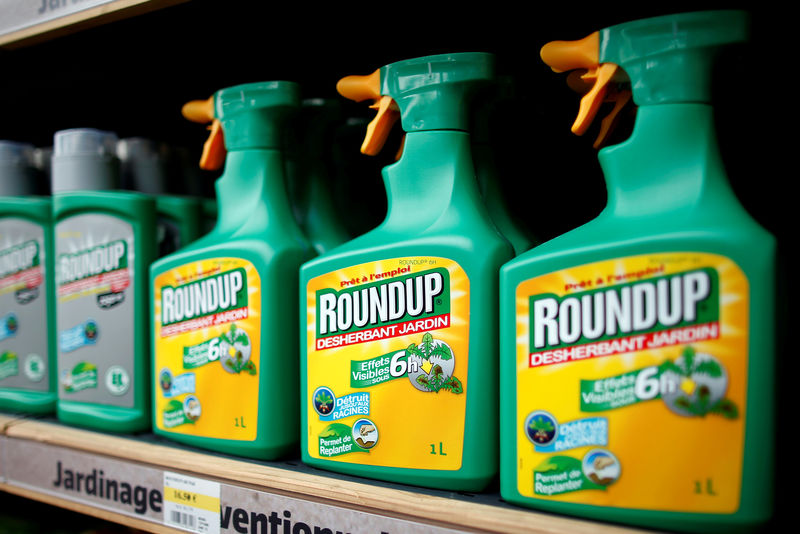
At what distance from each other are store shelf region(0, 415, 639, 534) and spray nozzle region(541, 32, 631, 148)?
35cm

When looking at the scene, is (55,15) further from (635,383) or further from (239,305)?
(635,383)

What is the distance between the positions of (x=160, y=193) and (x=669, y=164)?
709mm

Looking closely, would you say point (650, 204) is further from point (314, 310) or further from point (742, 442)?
point (314, 310)

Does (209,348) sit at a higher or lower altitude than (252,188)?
lower

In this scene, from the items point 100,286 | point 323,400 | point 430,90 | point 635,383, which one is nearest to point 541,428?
point 635,383

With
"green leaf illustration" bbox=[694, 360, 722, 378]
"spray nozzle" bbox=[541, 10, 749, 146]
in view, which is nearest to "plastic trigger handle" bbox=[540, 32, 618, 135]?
"spray nozzle" bbox=[541, 10, 749, 146]

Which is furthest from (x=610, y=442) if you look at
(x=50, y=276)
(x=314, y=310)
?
(x=50, y=276)

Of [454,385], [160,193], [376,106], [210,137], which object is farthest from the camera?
[160,193]

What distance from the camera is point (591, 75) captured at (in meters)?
0.57

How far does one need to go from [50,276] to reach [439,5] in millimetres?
690

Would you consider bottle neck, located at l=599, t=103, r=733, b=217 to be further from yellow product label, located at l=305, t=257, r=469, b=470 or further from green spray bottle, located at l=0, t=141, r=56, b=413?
green spray bottle, located at l=0, t=141, r=56, b=413

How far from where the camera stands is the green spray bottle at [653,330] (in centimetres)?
47

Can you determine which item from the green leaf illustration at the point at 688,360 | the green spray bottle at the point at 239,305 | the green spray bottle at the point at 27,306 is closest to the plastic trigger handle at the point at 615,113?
the green leaf illustration at the point at 688,360

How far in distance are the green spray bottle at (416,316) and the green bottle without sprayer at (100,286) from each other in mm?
279
